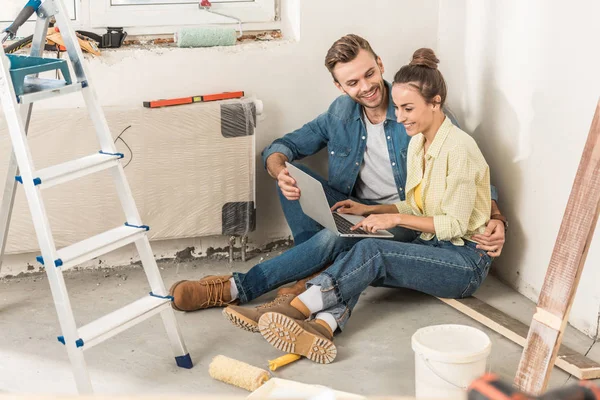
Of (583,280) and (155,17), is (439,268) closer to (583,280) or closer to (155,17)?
(583,280)

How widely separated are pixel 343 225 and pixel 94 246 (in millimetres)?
923

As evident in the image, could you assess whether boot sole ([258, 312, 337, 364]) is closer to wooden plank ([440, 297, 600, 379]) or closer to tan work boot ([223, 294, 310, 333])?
tan work boot ([223, 294, 310, 333])

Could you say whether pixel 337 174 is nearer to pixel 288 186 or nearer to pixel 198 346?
pixel 288 186

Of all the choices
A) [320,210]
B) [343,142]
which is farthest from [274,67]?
[320,210]

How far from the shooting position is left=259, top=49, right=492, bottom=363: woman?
2.52 meters

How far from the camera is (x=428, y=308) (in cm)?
279

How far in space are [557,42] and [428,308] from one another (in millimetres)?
973

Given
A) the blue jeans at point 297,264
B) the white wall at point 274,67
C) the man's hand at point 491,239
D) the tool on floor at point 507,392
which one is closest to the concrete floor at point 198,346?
the blue jeans at point 297,264

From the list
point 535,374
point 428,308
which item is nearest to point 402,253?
point 428,308

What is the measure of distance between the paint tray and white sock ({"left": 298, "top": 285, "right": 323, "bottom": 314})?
95 cm

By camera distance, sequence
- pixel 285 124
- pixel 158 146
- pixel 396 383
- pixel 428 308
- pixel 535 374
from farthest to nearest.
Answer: pixel 285 124 → pixel 158 146 → pixel 428 308 → pixel 396 383 → pixel 535 374

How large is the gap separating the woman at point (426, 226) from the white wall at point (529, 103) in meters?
0.22

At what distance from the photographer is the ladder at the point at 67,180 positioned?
6.58 feet

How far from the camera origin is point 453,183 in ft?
8.26
